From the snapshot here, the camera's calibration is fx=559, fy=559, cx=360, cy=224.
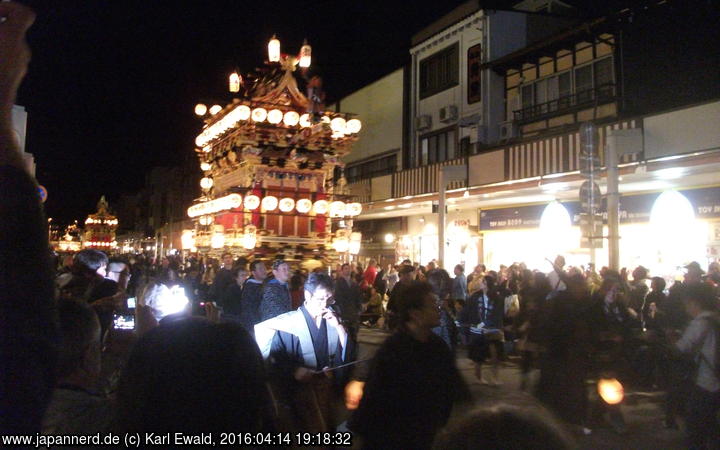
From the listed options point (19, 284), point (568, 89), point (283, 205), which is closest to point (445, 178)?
point (283, 205)

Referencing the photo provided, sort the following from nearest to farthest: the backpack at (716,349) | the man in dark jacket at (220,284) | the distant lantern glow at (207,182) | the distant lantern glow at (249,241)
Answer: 1. the backpack at (716,349)
2. the man in dark jacket at (220,284)
3. the distant lantern glow at (249,241)
4. the distant lantern glow at (207,182)

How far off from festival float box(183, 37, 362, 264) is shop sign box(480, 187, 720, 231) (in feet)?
21.7

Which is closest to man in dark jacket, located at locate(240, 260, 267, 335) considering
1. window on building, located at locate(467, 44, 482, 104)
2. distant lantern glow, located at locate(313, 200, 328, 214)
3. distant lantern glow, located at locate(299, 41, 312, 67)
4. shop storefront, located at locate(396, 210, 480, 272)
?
distant lantern glow, located at locate(313, 200, 328, 214)

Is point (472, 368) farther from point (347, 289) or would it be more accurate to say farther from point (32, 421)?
point (32, 421)

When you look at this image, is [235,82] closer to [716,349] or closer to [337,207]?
[337,207]

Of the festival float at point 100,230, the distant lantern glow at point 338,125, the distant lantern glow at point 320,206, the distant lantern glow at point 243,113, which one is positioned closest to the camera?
the distant lantern glow at point 243,113

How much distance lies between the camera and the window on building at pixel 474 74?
2419cm

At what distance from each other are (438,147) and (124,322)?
71.8 ft

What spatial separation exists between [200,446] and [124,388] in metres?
0.41

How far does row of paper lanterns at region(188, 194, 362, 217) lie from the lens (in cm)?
1711

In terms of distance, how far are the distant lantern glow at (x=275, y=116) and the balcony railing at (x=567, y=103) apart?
396 inches

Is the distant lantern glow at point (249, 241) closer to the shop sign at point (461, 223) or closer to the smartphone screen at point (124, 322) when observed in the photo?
the smartphone screen at point (124, 322)

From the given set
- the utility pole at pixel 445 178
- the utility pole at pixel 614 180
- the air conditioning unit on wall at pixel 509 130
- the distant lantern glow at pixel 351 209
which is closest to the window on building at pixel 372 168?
the air conditioning unit on wall at pixel 509 130

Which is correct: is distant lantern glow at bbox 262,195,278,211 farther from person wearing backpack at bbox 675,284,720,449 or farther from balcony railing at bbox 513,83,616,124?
person wearing backpack at bbox 675,284,720,449
